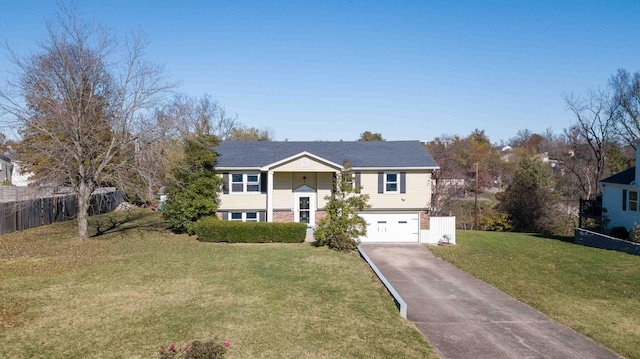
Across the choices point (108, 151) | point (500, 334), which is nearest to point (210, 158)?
point (108, 151)

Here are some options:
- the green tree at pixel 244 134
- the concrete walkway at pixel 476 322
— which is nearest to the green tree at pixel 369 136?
the green tree at pixel 244 134

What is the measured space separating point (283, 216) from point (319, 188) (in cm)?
300

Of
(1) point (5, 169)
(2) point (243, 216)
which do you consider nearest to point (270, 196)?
(2) point (243, 216)

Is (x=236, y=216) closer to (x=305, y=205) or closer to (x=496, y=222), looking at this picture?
(x=305, y=205)

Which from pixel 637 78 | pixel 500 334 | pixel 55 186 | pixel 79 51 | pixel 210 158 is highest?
pixel 637 78

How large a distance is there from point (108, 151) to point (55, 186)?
3.63 meters

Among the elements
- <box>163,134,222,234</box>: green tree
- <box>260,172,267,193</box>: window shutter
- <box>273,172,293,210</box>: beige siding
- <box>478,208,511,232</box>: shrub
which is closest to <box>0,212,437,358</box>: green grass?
<box>163,134,222,234</box>: green tree

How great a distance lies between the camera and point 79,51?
21.7m

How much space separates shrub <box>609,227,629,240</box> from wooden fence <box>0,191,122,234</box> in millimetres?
33050

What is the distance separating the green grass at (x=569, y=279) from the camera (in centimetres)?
1143

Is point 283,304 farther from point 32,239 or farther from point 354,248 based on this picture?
point 32,239

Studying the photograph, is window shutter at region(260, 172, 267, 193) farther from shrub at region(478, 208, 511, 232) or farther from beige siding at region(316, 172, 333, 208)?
shrub at region(478, 208, 511, 232)

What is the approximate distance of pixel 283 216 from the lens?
26.8 metres

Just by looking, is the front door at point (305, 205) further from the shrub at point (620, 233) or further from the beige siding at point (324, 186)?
the shrub at point (620, 233)
